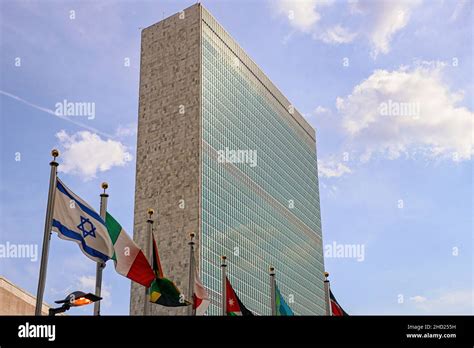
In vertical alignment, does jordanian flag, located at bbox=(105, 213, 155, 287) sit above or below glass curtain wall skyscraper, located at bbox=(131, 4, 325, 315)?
below

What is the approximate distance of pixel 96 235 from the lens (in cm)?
2605

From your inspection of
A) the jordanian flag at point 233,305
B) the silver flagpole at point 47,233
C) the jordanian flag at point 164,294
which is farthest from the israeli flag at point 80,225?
the jordanian flag at point 233,305

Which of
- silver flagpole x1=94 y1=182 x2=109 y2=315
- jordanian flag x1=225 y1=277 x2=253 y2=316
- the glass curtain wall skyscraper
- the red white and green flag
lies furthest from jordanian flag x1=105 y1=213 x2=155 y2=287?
the glass curtain wall skyscraper

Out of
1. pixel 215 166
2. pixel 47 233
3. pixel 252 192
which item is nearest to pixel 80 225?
pixel 47 233

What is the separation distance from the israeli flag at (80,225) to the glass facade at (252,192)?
311ft

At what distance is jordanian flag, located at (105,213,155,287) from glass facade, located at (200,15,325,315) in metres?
91.8

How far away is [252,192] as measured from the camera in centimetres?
14912

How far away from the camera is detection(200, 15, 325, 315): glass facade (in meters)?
131

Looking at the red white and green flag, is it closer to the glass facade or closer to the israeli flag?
the israeli flag

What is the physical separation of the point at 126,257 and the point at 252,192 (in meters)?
121

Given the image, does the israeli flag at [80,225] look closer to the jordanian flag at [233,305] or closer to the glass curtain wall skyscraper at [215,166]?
the jordanian flag at [233,305]

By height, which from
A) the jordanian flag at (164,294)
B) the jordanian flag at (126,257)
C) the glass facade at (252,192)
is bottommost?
the jordanian flag at (164,294)

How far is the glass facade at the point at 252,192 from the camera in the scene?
131 meters

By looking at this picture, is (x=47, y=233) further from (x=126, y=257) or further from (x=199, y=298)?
(x=199, y=298)
